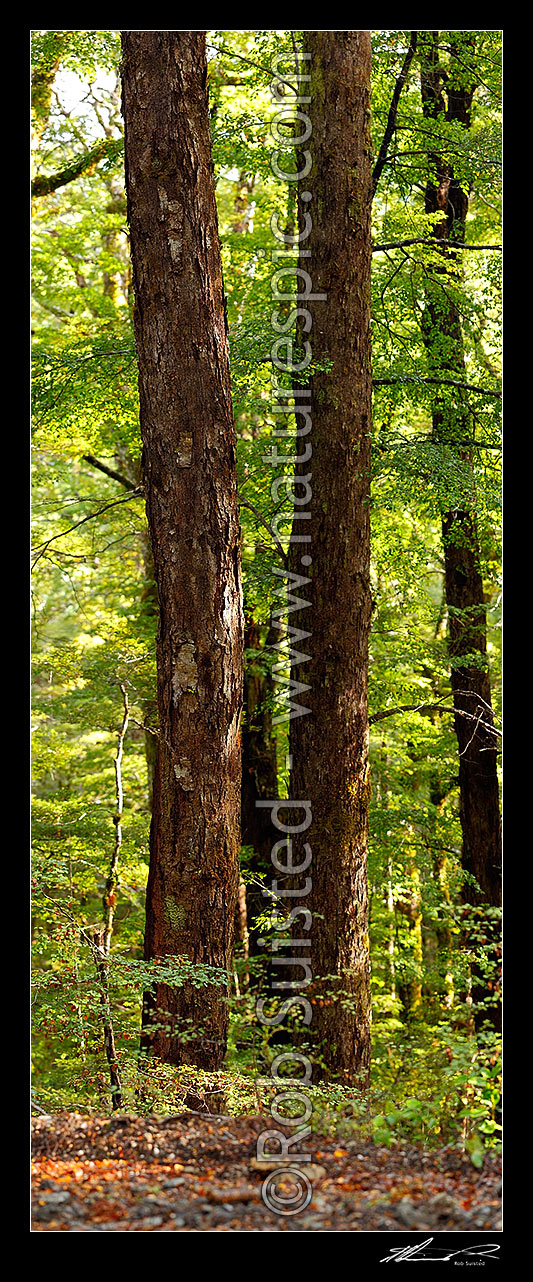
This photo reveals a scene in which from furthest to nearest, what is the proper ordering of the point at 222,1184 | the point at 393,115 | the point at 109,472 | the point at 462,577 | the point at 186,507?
the point at 109,472 → the point at 462,577 → the point at 393,115 → the point at 186,507 → the point at 222,1184

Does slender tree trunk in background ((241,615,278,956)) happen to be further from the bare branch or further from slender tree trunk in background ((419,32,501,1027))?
the bare branch

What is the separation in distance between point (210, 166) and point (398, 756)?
5171mm

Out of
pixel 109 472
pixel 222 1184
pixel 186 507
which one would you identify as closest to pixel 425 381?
pixel 186 507

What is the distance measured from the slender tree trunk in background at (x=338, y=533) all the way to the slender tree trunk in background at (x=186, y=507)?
0.85 meters

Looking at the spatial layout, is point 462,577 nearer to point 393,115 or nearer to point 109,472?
point 393,115

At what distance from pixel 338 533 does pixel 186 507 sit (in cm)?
114

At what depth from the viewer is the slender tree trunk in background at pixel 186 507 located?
3.98 metres

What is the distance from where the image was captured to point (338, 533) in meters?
4.90

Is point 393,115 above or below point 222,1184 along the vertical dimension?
above
